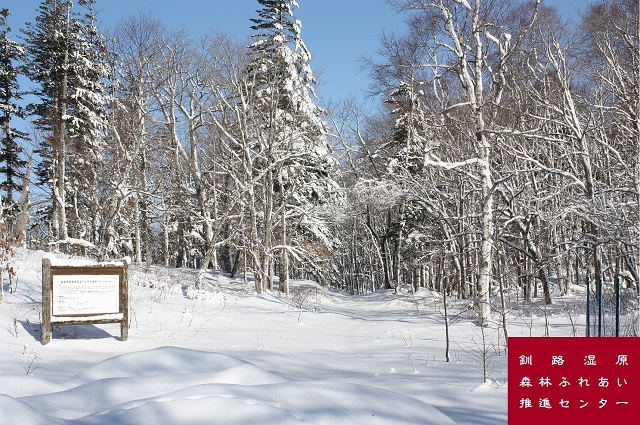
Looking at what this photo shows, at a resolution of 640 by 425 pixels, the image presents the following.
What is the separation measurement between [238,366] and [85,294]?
13.8 ft

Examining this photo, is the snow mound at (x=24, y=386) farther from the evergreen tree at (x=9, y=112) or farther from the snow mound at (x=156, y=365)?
the evergreen tree at (x=9, y=112)

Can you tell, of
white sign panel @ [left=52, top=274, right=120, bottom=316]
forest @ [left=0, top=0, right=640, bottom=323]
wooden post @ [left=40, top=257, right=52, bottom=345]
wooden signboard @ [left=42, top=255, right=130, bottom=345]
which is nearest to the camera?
wooden post @ [left=40, top=257, right=52, bottom=345]

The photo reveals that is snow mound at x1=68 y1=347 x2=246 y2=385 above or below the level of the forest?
below

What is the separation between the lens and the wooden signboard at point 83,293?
25.0ft

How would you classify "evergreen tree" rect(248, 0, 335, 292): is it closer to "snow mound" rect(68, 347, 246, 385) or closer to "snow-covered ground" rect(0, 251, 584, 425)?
"snow-covered ground" rect(0, 251, 584, 425)

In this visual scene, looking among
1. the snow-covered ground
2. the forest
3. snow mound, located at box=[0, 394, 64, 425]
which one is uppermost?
the forest

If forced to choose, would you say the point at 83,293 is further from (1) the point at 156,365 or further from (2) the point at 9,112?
(2) the point at 9,112

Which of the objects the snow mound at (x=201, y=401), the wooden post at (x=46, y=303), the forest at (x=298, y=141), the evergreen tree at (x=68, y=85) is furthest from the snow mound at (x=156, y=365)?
the evergreen tree at (x=68, y=85)

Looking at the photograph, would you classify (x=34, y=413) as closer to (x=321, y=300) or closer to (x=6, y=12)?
(x=321, y=300)

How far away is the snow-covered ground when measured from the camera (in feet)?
11.6

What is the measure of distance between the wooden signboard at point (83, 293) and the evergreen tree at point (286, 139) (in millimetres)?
10580

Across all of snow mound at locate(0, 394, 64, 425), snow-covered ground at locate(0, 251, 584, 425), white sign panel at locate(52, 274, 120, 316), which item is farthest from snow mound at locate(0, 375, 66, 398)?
white sign panel at locate(52, 274, 120, 316)

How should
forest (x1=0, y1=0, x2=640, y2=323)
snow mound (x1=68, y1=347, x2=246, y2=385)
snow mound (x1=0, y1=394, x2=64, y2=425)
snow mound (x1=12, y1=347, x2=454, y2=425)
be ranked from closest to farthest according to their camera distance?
snow mound (x1=0, y1=394, x2=64, y2=425) → snow mound (x1=12, y1=347, x2=454, y2=425) → snow mound (x1=68, y1=347, x2=246, y2=385) → forest (x1=0, y1=0, x2=640, y2=323)

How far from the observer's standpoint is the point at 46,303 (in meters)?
7.54
